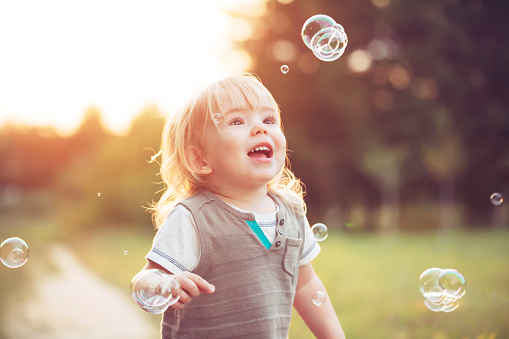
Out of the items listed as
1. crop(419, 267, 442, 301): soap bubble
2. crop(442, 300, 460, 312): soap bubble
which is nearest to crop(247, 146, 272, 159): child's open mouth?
crop(419, 267, 442, 301): soap bubble

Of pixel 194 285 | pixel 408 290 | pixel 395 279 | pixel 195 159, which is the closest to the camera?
pixel 194 285

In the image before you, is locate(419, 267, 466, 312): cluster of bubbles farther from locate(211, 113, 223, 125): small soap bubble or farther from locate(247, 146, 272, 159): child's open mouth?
locate(211, 113, 223, 125): small soap bubble

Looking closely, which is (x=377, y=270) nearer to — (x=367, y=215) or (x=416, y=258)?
(x=416, y=258)

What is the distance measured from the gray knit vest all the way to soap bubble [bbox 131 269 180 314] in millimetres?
123

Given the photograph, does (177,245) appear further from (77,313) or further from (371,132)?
(371,132)

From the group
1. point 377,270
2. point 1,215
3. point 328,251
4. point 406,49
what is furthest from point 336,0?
point 1,215

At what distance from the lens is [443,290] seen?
9.11 feet

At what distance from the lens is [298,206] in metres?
2.29

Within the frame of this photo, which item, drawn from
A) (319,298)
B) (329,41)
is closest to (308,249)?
(319,298)

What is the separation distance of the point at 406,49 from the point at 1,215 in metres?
18.1

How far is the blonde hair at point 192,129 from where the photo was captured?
83.3 inches

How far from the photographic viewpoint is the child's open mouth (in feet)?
6.75

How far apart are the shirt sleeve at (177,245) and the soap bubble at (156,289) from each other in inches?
1.8

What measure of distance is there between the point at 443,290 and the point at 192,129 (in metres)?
1.47
